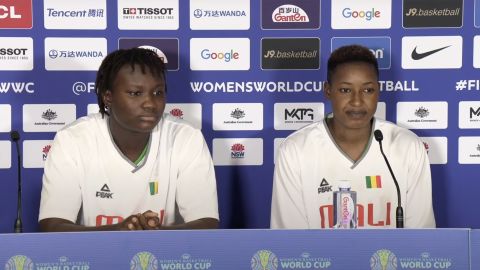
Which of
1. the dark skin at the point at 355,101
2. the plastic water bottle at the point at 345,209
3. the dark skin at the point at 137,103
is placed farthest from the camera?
the dark skin at the point at 355,101

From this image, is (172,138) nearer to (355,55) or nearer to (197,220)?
(197,220)

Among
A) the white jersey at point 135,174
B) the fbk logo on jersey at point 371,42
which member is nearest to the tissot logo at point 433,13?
the fbk logo on jersey at point 371,42

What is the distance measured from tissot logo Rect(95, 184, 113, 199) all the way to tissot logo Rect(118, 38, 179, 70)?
0.73 meters

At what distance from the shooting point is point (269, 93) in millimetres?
3297

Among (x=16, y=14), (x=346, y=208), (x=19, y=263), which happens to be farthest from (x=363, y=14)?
(x=19, y=263)

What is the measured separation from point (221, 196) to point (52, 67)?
0.90 meters

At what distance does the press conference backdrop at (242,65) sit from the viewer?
3.24 metres

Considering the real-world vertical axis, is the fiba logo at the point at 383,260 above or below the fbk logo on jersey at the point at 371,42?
below

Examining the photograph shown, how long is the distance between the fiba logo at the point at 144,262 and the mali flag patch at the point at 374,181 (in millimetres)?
1296

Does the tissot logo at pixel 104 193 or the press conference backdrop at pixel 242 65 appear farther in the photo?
the press conference backdrop at pixel 242 65

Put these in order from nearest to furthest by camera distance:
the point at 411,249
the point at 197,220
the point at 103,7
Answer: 1. the point at 411,249
2. the point at 197,220
3. the point at 103,7

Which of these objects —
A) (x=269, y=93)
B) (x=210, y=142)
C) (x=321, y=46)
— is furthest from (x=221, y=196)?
(x=321, y=46)

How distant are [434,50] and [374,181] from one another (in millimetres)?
753

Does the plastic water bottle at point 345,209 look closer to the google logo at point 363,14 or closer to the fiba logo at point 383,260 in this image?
the fiba logo at point 383,260
